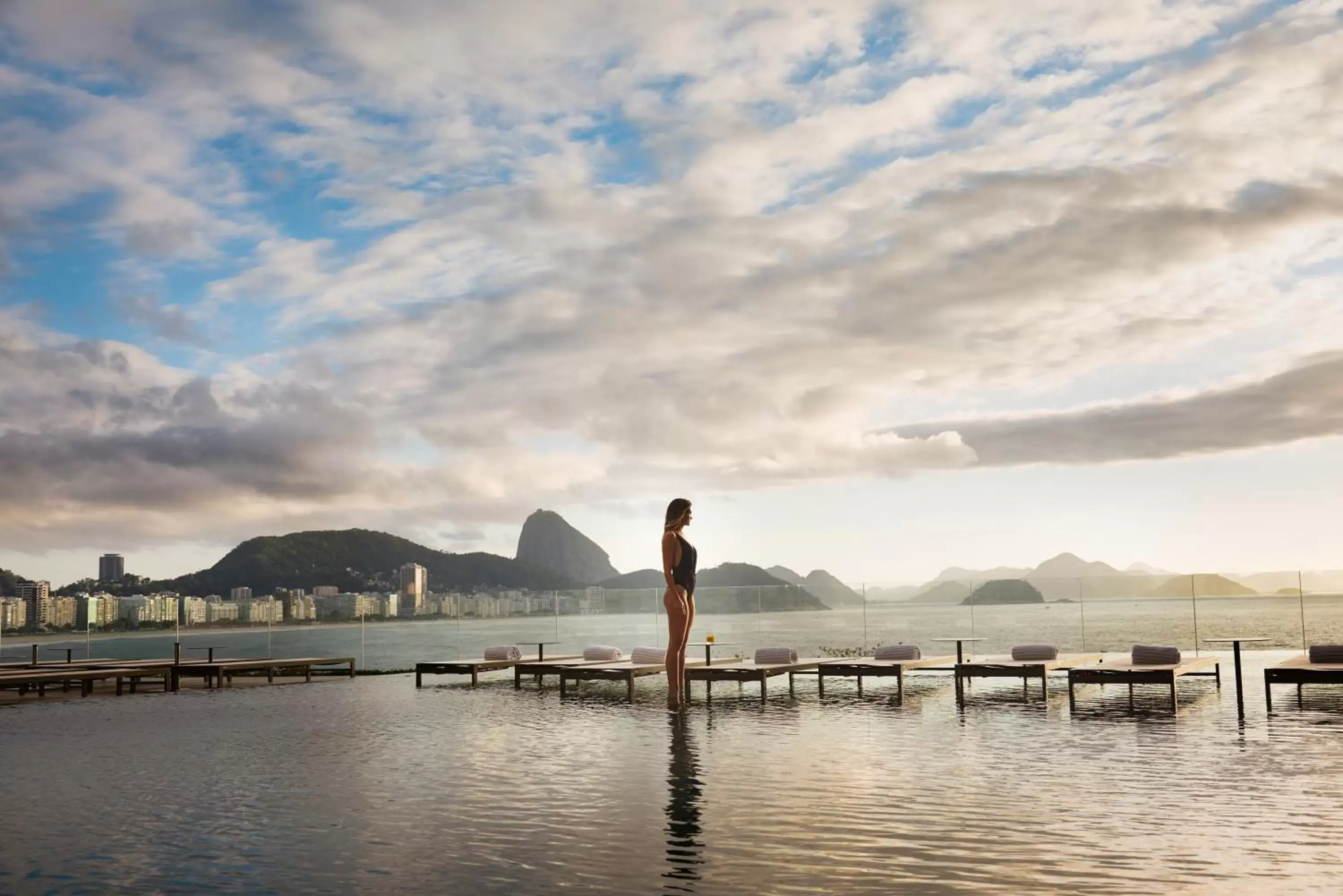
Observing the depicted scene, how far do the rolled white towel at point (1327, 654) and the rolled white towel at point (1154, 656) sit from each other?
163 cm

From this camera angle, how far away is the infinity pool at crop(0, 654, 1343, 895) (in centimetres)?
527

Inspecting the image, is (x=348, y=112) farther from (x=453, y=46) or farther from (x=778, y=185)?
(x=778, y=185)

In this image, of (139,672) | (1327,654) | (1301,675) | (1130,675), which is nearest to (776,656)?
(1130,675)

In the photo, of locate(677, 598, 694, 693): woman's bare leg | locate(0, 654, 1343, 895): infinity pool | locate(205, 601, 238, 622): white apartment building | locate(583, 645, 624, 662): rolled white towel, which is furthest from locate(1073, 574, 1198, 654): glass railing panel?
locate(205, 601, 238, 622): white apartment building

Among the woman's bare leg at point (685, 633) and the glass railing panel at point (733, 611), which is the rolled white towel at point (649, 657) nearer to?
the woman's bare leg at point (685, 633)

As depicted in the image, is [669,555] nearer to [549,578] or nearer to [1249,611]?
[549,578]

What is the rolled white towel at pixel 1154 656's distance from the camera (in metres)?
14.5

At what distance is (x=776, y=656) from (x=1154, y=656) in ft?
18.8

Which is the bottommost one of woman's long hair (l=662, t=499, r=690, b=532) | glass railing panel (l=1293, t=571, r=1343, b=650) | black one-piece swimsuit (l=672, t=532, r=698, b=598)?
glass railing panel (l=1293, t=571, r=1343, b=650)

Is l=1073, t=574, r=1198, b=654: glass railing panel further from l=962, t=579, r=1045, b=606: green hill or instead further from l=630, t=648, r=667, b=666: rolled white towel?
l=630, t=648, r=667, b=666: rolled white towel

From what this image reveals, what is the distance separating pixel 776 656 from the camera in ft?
57.5

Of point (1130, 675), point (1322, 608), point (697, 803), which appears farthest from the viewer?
point (1322, 608)

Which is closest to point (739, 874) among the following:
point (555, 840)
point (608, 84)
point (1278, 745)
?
point (555, 840)

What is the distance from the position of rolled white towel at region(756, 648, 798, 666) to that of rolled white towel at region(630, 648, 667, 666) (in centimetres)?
159
